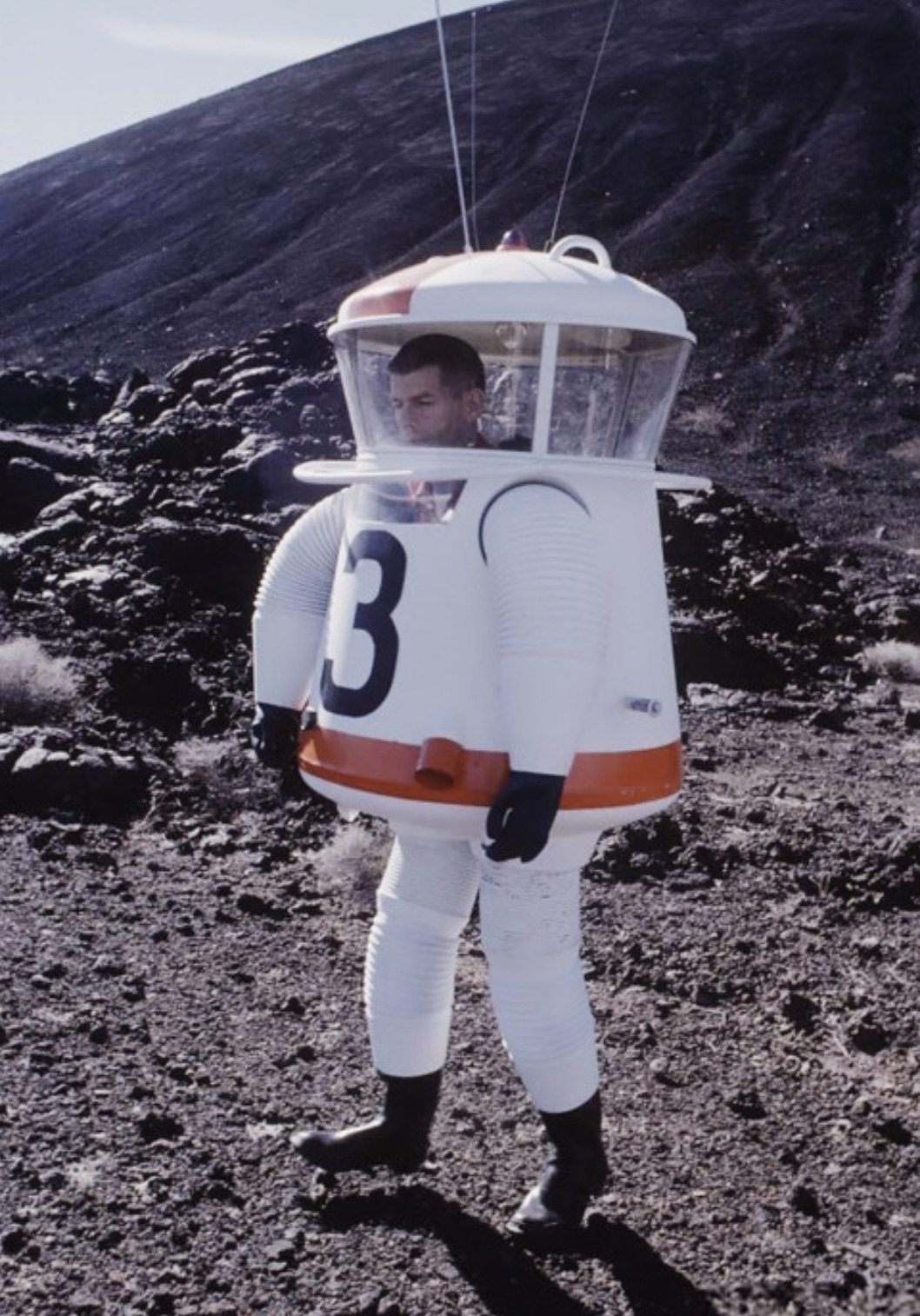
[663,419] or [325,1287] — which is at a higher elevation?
[663,419]

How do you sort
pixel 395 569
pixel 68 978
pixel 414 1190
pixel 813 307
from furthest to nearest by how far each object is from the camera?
pixel 813 307
pixel 68 978
pixel 414 1190
pixel 395 569

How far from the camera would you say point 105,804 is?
5.40m

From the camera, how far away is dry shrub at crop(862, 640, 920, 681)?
329 inches

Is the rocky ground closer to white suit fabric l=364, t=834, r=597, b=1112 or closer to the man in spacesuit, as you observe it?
the man in spacesuit

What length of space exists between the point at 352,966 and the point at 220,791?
1636mm

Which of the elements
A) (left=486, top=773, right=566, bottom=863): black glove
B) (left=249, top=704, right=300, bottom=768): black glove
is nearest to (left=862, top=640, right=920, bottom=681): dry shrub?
(left=249, top=704, right=300, bottom=768): black glove

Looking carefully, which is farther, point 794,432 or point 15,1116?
point 794,432

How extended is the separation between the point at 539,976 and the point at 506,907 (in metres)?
0.15

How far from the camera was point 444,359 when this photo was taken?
2711mm

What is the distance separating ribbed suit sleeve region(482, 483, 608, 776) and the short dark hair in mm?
335

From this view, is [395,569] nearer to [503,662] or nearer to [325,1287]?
[503,662]

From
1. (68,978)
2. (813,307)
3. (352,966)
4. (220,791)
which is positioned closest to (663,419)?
A: (352,966)

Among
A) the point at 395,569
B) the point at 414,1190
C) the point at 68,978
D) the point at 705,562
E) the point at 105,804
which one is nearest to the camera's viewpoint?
the point at 395,569

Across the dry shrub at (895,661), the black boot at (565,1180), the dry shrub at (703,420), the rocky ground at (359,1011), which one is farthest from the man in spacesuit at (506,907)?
the dry shrub at (703,420)
